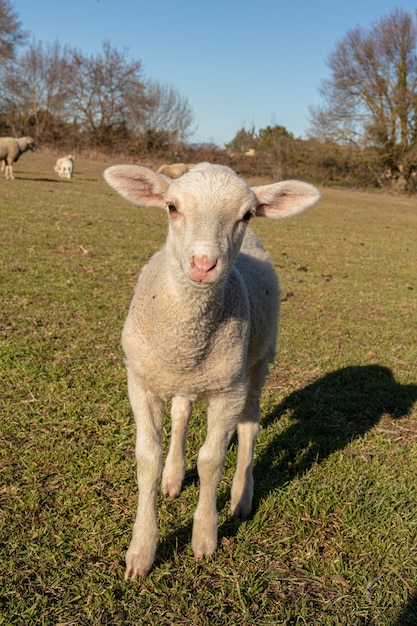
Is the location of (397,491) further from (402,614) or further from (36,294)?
(36,294)

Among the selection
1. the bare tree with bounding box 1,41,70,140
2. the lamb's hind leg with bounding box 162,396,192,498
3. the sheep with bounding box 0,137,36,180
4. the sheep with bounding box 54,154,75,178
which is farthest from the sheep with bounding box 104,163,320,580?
the bare tree with bounding box 1,41,70,140

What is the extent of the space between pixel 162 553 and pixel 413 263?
11.0m

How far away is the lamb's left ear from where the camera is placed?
2.77m

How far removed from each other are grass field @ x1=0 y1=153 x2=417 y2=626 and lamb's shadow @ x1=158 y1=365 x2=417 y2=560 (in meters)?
0.01

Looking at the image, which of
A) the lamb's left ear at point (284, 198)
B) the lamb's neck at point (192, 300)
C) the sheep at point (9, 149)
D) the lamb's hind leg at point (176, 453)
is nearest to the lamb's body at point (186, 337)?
the lamb's neck at point (192, 300)

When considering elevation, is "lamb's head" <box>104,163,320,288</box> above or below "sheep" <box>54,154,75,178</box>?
above

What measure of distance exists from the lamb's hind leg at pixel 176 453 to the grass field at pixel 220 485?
0.08 metres

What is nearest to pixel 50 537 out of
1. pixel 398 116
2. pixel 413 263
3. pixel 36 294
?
pixel 36 294

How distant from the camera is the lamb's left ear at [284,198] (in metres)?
2.77

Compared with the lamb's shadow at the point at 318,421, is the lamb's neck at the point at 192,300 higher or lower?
higher

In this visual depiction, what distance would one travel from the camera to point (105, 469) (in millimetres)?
3305

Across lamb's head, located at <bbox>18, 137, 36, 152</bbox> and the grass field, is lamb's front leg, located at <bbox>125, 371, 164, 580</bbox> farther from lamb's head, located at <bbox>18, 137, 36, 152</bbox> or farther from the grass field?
lamb's head, located at <bbox>18, 137, 36, 152</bbox>

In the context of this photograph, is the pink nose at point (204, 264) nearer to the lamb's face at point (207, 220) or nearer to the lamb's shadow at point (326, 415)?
the lamb's face at point (207, 220)

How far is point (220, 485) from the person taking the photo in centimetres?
337
